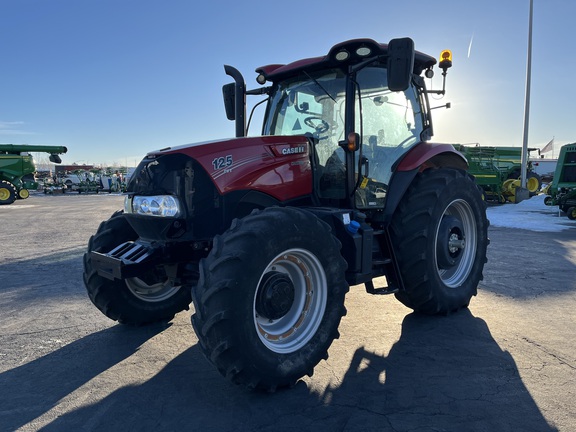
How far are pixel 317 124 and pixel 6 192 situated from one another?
23.8 meters

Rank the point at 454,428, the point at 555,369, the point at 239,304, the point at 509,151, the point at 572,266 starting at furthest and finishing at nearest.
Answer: the point at 509,151 → the point at 572,266 → the point at 555,369 → the point at 239,304 → the point at 454,428

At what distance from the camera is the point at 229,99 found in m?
4.80

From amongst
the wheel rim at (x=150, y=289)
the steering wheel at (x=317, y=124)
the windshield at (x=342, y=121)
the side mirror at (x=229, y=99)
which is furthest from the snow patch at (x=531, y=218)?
the wheel rim at (x=150, y=289)

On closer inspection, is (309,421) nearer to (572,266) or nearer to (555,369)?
(555,369)

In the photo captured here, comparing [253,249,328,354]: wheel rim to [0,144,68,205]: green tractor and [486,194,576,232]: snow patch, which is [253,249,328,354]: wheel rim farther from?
[0,144,68,205]: green tractor

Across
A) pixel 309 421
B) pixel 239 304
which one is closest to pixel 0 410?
pixel 239 304

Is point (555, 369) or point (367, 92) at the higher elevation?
point (367, 92)

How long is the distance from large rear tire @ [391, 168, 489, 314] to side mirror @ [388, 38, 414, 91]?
1204mm

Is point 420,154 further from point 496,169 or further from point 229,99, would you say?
point 496,169

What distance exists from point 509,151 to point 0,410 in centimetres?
2287

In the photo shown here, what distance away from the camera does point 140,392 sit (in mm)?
2883

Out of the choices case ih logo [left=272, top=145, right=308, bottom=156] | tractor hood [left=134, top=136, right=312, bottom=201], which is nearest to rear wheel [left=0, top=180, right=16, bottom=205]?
tractor hood [left=134, top=136, right=312, bottom=201]

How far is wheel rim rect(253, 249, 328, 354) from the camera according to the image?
9.67 ft

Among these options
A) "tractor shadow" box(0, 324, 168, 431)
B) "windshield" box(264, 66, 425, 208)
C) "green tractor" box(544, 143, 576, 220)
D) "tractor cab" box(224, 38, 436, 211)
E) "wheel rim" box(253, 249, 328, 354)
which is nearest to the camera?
"tractor shadow" box(0, 324, 168, 431)
